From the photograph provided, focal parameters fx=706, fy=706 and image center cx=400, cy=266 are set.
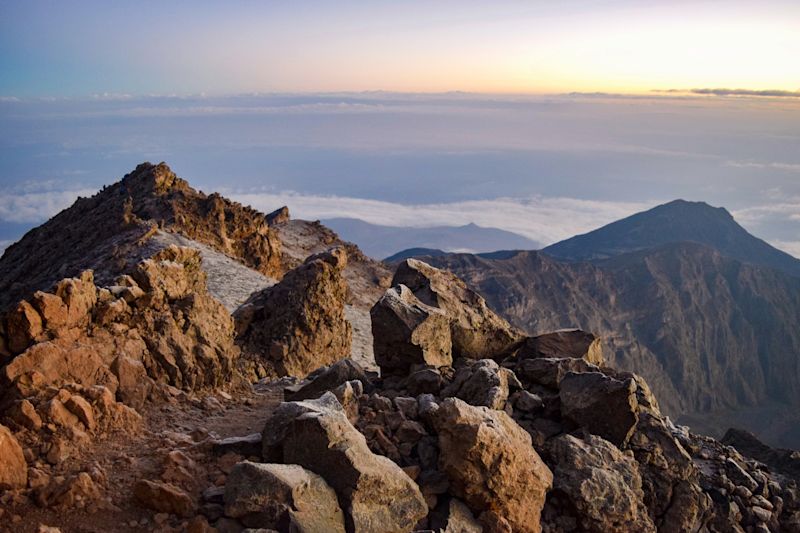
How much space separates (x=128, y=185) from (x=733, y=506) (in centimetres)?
3731

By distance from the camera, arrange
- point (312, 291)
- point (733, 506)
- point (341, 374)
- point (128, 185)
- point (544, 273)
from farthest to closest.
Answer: point (544, 273), point (128, 185), point (312, 291), point (341, 374), point (733, 506)

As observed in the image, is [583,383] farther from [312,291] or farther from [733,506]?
[312,291]

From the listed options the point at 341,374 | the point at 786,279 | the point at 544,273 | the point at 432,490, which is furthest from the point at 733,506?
the point at 786,279

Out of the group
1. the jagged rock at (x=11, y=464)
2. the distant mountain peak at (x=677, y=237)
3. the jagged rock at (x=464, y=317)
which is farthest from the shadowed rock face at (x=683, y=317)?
the jagged rock at (x=11, y=464)

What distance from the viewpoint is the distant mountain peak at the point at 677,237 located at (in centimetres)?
12012

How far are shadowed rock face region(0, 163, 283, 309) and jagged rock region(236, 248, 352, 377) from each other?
580 cm

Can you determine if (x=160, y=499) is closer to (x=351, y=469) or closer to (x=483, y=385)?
(x=351, y=469)

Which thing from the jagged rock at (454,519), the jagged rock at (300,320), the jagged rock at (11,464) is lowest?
the jagged rock at (300,320)

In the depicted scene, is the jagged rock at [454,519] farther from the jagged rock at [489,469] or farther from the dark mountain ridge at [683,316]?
the dark mountain ridge at [683,316]

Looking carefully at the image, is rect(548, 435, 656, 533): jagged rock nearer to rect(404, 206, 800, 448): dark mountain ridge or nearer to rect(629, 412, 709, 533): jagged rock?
rect(629, 412, 709, 533): jagged rock

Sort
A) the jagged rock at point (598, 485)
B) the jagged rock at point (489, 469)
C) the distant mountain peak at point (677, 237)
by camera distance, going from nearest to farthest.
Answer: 1. the jagged rock at point (489, 469)
2. the jagged rock at point (598, 485)
3. the distant mountain peak at point (677, 237)

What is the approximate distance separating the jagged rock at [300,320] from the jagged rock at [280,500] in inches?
475

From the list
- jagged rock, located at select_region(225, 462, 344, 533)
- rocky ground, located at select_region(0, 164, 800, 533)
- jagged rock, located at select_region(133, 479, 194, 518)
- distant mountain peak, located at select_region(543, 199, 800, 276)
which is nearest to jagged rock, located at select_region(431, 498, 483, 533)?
rocky ground, located at select_region(0, 164, 800, 533)

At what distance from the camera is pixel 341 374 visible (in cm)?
994
